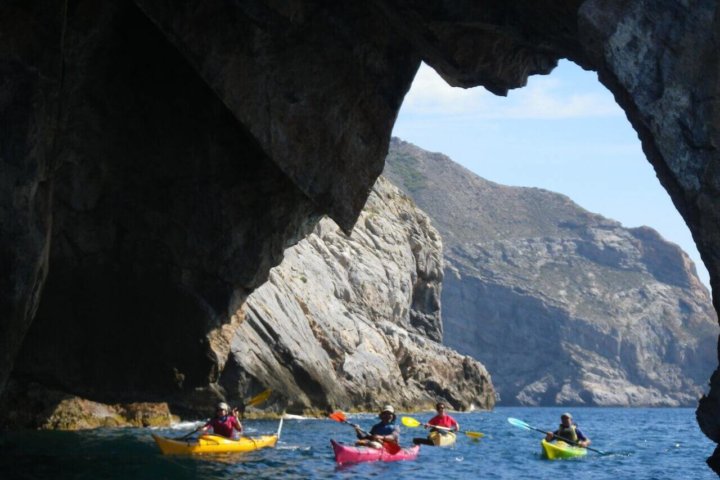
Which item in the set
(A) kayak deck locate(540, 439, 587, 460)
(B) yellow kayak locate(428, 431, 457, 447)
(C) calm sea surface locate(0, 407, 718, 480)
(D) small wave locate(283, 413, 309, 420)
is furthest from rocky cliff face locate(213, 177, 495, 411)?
(A) kayak deck locate(540, 439, 587, 460)

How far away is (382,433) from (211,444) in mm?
4710

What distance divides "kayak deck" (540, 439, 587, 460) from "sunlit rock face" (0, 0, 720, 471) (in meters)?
10.2

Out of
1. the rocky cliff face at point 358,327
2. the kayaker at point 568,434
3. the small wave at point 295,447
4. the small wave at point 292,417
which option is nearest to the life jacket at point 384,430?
the small wave at point 295,447

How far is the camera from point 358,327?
67812 millimetres

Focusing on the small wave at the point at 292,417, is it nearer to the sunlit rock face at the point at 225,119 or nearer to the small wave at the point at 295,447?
the small wave at the point at 295,447

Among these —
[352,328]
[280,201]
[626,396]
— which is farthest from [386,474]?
[626,396]

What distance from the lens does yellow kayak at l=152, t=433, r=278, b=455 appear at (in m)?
28.2

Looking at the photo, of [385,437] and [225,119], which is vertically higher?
[225,119]

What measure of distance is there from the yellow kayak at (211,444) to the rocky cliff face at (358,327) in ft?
8.32

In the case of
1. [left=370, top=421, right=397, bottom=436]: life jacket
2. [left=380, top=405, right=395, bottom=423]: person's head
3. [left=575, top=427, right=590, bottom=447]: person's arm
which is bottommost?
[left=370, top=421, right=397, bottom=436]: life jacket

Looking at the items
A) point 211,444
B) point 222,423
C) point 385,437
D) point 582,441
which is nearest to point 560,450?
point 582,441

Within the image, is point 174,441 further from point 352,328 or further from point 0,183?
point 352,328

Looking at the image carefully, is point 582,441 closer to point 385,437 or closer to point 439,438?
point 439,438

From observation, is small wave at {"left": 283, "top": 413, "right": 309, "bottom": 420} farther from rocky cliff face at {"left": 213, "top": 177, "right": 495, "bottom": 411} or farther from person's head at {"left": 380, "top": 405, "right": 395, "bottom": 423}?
person's head at {"left": 380, "top": 405, "right": 395, "bottom": 423}
